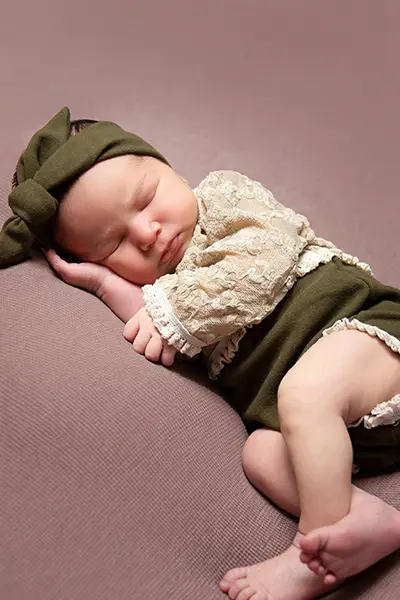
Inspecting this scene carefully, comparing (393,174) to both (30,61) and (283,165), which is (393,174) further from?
(30,61)

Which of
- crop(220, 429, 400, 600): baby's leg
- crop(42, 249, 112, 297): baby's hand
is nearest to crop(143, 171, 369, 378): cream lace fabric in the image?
crop(42, 249, 112, 297): baby's hand

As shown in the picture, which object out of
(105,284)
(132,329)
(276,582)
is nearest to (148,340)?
(132,329)

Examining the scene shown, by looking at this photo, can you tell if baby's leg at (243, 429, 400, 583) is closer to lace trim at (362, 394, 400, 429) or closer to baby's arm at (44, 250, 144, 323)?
lace trim at (362, 394, 400, 429)

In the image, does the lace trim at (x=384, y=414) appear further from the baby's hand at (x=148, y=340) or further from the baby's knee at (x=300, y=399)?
the baby's hand at (x=148, y=340)

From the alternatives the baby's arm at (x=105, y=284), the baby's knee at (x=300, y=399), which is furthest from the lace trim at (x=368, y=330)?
the baby's arm at (x=105, y=284)

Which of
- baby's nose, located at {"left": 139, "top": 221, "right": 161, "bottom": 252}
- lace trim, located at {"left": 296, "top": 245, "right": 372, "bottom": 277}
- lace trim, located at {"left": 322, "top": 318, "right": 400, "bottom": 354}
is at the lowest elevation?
baby's nose, located at {"left": 139, "top": 221, "right": 161, "bottom": 252}

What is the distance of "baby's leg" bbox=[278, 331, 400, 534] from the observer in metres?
0.95

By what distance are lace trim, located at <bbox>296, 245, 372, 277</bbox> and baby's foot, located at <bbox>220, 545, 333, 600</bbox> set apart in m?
0.41

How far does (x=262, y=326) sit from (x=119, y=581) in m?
0.42

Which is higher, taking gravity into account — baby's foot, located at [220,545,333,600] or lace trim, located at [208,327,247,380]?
lace trim, located at [208,327,247,380]

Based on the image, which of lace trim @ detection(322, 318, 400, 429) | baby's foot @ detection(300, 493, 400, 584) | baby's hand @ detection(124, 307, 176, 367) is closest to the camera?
baby's foot @ detection(300, 493, 400, 584)

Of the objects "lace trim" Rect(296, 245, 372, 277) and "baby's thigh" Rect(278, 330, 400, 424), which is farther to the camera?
"lace trim" Rect(296, 245, 372, 277)

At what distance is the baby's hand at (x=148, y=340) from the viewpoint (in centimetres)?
110

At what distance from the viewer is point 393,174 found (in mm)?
1710
